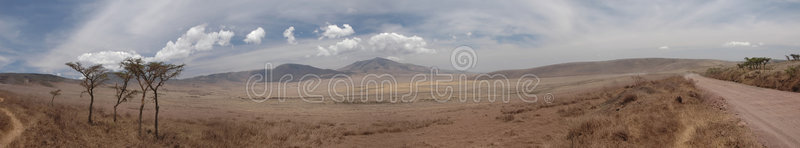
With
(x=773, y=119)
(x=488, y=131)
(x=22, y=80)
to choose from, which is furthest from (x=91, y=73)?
(x=22, y=80)

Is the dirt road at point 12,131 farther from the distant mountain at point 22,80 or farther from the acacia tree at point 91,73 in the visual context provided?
the distant mountain at point 22,80

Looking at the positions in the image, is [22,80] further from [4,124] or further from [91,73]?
[4,124]

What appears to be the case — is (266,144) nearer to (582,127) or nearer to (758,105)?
(582,127)

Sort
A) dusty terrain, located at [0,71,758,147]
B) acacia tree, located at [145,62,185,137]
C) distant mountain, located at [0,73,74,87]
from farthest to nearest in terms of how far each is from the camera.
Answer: distant mountain, located at [0,73,74,87]
acacia tree, located at [145,62,185,137]
dusty terrain, located at [0,71,758,147]

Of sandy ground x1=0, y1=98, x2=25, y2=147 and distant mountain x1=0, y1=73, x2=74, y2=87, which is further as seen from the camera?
distant mountain x1=0, y1=73, x2=74, y2=87

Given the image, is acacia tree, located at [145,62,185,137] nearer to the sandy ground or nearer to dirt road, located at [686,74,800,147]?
the sandy ground

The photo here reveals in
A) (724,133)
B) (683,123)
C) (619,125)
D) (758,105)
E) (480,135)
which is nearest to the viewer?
(724,133)

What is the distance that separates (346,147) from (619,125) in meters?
9.04

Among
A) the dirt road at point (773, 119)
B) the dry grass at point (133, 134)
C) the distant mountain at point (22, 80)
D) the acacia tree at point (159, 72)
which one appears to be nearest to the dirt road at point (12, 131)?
the dry grass at point (133, 134)

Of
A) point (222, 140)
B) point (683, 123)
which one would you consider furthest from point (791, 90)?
point (222, 140)

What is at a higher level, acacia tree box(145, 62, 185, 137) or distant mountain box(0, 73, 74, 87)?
acacia tree box(145, 62, 185, 137)

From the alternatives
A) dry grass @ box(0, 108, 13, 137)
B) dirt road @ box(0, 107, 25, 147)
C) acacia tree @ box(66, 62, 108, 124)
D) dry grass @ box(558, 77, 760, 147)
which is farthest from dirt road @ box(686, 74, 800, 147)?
acacia tree @ box(66, 62, 108, 124)

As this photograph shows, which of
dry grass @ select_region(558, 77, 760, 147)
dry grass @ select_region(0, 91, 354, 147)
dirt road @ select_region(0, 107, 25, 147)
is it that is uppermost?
dry grass @ select_region(558, 77, 760, 147)

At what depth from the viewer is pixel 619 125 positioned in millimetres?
8781
